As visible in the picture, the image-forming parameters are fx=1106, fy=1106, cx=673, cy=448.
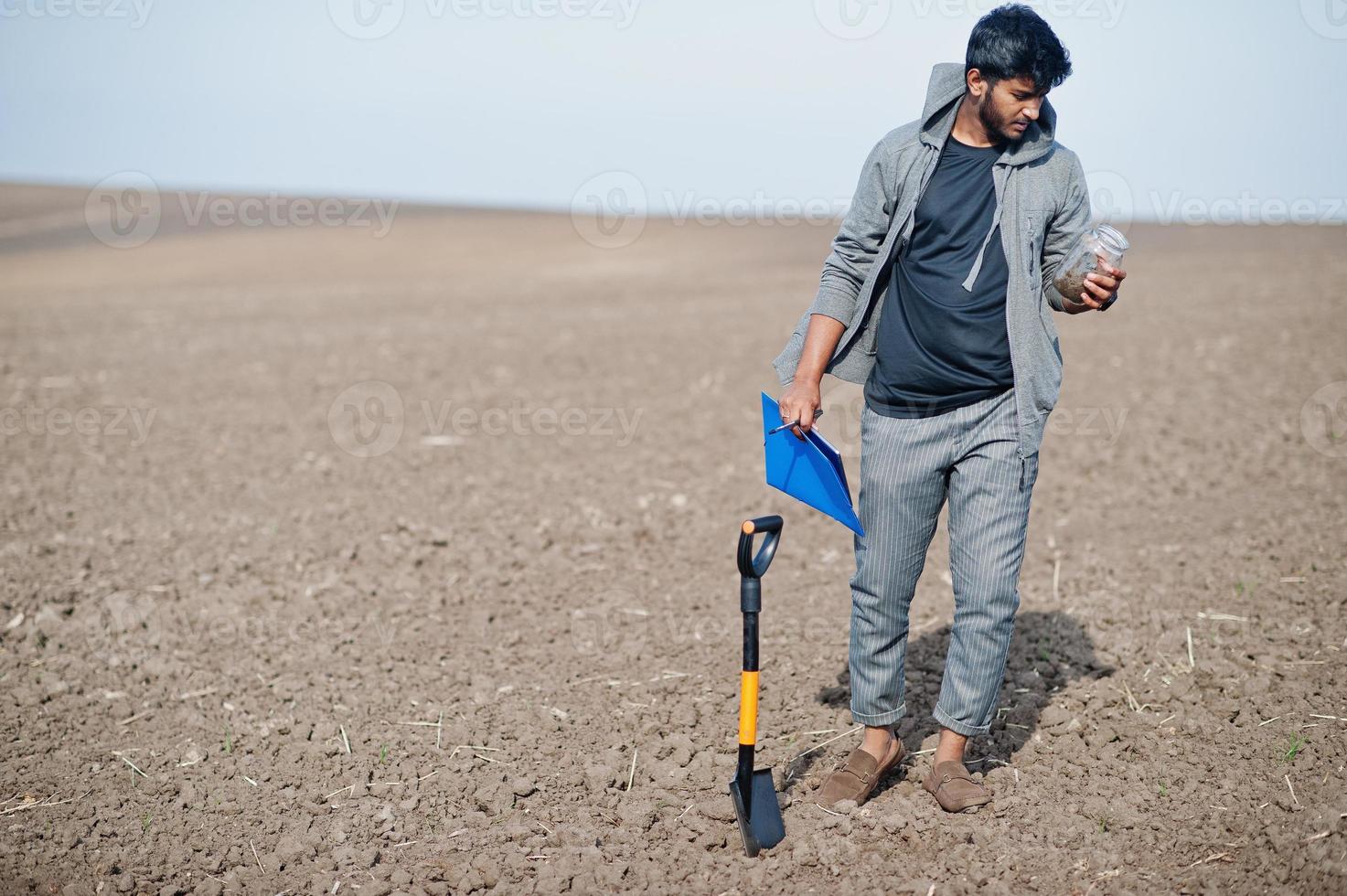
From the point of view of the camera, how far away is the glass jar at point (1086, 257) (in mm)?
2934

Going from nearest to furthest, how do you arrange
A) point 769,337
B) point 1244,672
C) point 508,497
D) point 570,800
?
1. point 570,800
2. point 1244,672
3. point 508,497
4. point 769,337

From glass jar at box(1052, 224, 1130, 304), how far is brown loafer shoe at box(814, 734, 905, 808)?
60.2 inches

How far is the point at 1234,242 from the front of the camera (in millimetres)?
30203

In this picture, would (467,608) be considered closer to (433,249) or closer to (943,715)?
(943,715)

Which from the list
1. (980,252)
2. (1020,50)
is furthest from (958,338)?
(1020,50)

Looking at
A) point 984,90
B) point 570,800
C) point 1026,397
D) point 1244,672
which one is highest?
point 984,90

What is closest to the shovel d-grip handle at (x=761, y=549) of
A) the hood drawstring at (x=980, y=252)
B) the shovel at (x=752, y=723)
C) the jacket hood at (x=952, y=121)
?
the shovel at (x=752, y=723)

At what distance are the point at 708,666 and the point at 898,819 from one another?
4.82ft

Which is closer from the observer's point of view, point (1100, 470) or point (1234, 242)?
point (1100, 470)

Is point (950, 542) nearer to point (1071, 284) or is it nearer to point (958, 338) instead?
point (958, 338)

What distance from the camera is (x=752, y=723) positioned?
3158 millimetres

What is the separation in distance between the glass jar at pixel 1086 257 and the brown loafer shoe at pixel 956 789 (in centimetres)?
146

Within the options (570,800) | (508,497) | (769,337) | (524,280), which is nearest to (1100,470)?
(508,497)

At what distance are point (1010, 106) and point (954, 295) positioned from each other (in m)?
0.52
